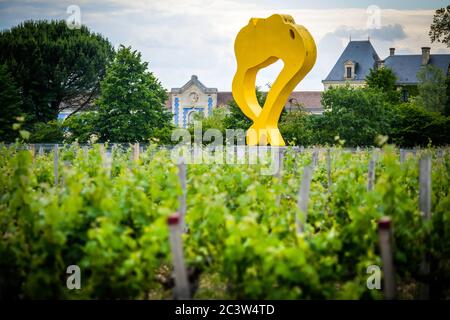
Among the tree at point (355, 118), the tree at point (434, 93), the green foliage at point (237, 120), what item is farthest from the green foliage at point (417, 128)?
the tree at point (434, 93)

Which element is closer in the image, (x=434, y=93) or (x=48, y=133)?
(x=48, y=133)

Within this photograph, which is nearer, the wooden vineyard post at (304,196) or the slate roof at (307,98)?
the wooden vineyard post at (304,196)

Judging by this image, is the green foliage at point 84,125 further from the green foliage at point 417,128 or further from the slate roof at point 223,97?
the slate roof at point 223,97

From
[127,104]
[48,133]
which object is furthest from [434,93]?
[48,133]

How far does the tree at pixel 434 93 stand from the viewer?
4884 centimetres

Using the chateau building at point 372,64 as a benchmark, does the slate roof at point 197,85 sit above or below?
below

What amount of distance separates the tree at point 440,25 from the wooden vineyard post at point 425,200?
4059 cm

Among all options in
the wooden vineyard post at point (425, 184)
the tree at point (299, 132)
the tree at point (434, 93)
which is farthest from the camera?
the tree at point (434, 93)

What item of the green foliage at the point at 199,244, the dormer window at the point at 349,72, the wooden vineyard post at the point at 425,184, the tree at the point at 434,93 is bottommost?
the green foliage at the point at 199,244

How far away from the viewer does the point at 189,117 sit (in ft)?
202

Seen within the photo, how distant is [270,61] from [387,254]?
13595 mm

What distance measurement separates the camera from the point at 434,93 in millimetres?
49594

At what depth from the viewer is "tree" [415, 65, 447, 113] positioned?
48.8 meters

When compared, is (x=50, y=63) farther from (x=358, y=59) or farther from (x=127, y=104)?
(x=358, y=59)
